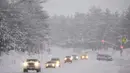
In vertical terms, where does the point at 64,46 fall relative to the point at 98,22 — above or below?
below

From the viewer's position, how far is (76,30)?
151 metres

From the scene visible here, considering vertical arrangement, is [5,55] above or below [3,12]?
below

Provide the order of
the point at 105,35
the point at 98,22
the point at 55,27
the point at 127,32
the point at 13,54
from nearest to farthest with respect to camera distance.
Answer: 1. the point at 13,54
2. the point at 127,32
3. the point at 105,35
4. the point at 98,22
5. the point at 55,27

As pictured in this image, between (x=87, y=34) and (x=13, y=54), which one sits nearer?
(x=13, y=54)

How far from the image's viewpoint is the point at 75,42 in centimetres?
14150

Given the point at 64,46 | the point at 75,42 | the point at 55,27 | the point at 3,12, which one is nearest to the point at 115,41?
the point at 75,42

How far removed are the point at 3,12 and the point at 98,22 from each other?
93.4m

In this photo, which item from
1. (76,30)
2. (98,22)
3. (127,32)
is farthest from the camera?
(76,30)

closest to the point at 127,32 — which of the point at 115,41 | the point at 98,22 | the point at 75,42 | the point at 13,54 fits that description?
the point at 115,41

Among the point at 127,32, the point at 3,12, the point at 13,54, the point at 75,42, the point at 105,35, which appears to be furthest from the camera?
the point at 75,42

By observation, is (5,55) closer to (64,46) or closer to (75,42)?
(75,42)

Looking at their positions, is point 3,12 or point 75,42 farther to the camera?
point 75,42

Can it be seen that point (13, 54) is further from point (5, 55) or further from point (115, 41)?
point (115, 41)

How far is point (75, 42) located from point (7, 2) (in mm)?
97321
